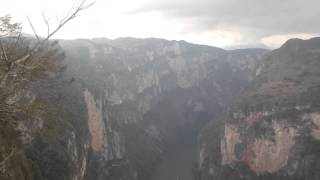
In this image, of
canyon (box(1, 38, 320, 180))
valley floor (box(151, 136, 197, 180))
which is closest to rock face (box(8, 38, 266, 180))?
canyon (box(1, 38, 320, 180))

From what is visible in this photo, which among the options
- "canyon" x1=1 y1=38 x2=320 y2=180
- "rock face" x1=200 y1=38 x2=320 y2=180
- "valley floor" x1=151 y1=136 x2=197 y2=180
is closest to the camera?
"canyon" x1=1 y1=38 x2=320 y2=180

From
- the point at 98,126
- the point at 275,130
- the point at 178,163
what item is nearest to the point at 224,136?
the point at 275,130

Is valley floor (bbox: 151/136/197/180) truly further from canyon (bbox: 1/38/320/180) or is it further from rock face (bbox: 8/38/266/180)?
rock face (bbox: 8/38/266/180)

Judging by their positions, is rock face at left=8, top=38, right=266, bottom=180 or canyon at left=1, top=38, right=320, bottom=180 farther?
canyon at left=1, top=38, right=320, bottom=180

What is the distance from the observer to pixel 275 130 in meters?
110

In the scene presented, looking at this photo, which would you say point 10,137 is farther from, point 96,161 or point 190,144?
point 190,144

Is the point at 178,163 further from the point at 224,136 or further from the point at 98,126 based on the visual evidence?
the point at 98,126

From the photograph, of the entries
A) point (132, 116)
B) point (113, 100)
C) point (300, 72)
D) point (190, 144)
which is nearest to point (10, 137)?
point (300, 72)

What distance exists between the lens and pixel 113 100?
161m

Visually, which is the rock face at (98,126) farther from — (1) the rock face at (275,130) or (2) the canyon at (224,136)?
(1) the rock face at (275,130)

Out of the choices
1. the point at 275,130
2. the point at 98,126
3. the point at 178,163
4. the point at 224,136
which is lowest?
the point at 178,163

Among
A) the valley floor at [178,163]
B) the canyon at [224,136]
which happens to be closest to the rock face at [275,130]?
the canyon at [224,136]

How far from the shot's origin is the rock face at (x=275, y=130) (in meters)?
104

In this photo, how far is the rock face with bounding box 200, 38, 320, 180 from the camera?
342 feet
